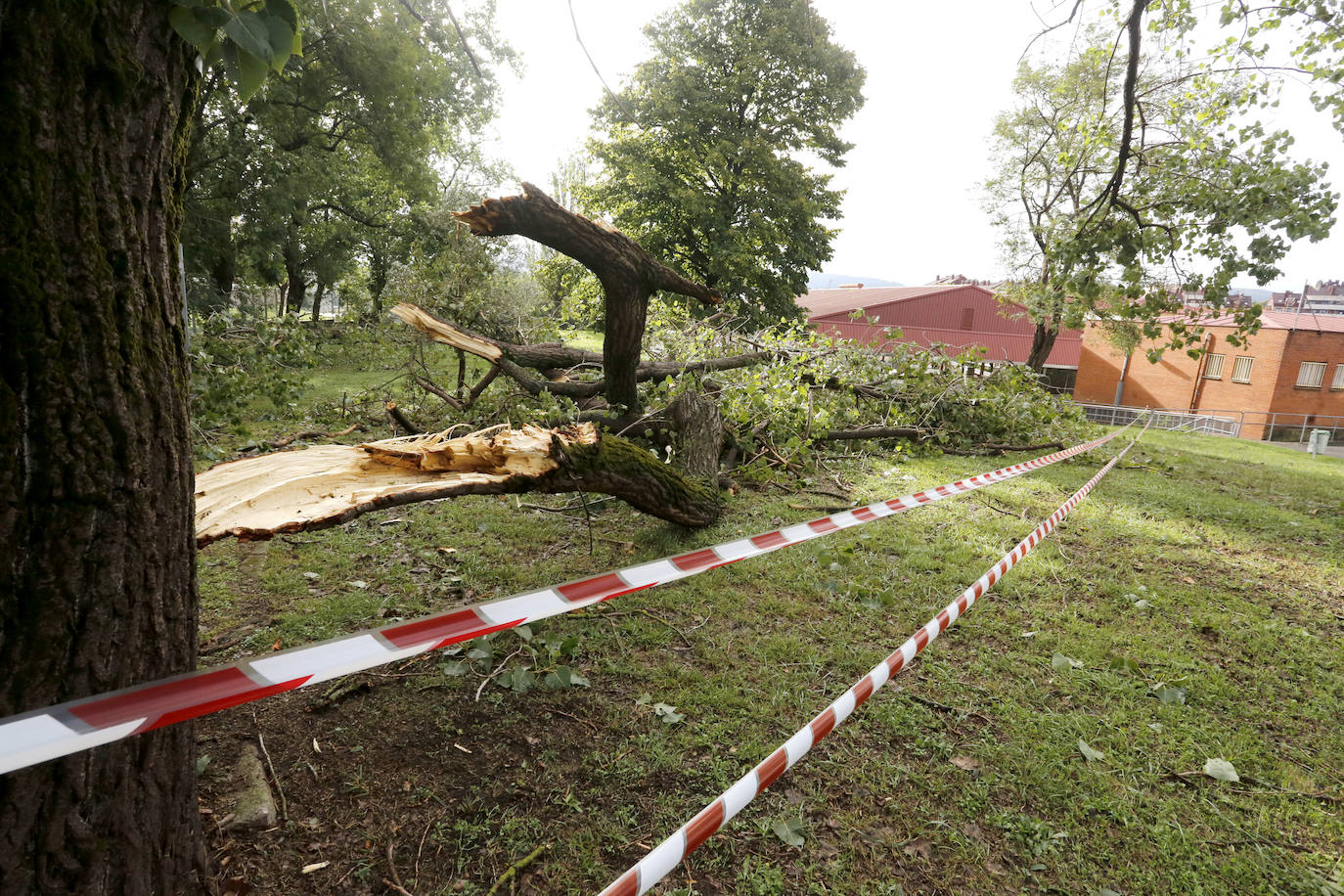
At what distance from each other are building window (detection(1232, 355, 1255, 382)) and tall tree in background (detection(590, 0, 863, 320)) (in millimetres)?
20896

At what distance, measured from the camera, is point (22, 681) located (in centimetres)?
115

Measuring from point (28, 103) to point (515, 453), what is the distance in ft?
6.62

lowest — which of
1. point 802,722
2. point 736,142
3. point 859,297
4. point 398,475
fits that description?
point 802,722

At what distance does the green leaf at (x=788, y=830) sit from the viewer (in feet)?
6.23

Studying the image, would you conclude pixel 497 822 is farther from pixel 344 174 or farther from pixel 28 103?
pixel 344 174

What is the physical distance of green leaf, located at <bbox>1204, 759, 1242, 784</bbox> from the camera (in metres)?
2.29

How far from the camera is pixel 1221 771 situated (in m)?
2.31

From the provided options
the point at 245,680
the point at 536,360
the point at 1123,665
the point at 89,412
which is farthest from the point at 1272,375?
the point at 89,412

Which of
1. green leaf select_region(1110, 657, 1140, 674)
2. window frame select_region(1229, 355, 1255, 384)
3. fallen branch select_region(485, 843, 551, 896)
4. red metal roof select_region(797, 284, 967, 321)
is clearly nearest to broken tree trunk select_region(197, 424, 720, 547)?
fallen branch select_region(485, 843, 551, 896)

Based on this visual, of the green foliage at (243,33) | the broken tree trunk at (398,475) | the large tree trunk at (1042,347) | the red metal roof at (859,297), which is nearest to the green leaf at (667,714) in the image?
the broken tree trunk at (398,475)

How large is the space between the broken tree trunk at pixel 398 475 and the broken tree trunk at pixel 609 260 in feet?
4.99

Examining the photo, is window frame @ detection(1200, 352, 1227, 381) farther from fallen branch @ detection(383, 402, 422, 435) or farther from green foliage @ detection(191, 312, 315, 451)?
green foliage @ detection(191, 312, 315, 451)

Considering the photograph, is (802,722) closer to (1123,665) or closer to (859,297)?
(1123,665)

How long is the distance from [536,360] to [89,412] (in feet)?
16.5
